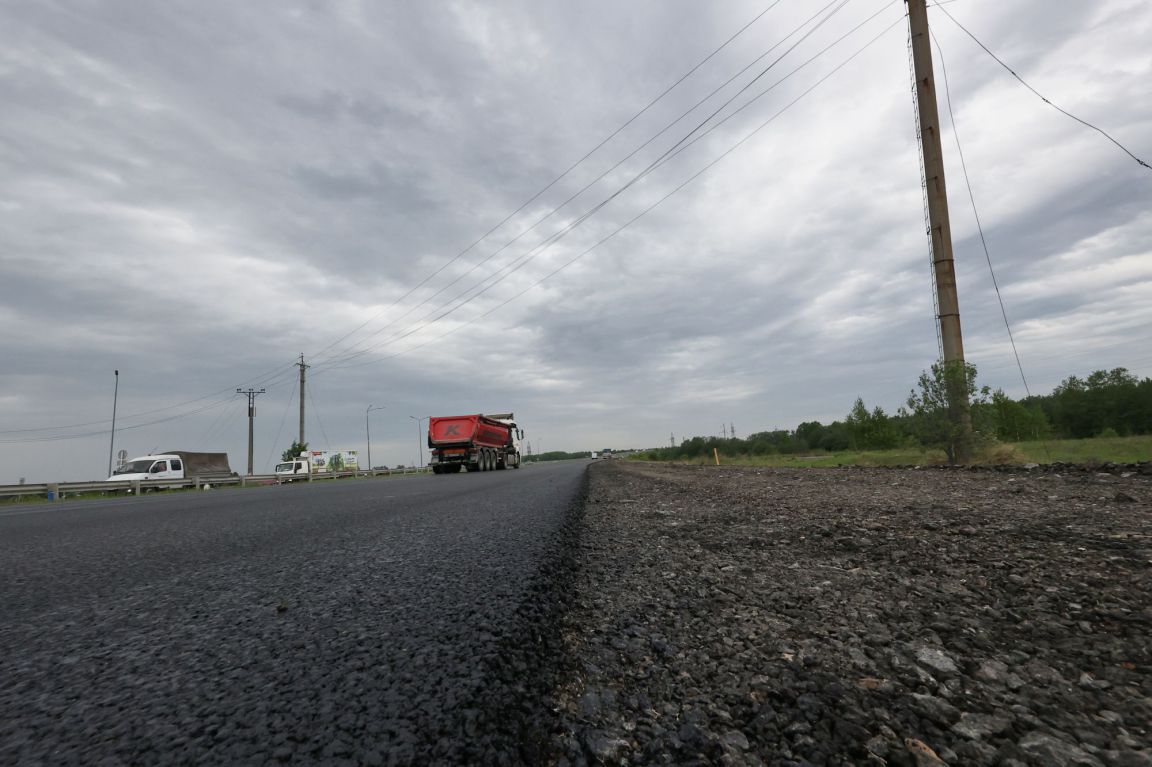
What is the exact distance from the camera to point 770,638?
1.53 metres

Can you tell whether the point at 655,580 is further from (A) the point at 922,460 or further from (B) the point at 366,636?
(A) the point at 922,460

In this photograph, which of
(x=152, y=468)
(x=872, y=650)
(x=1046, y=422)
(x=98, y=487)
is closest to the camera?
(x=872, y=650)

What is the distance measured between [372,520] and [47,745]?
4.56 metres

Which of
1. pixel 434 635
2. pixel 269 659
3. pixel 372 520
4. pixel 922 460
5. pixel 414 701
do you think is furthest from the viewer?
pixel 922 460

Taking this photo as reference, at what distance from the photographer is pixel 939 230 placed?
505 inches

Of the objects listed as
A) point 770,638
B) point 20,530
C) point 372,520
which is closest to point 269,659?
point 770,638

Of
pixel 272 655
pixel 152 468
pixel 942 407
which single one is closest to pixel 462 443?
pixel 152 468

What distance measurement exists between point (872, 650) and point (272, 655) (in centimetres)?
164

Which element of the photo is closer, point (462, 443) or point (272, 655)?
point (272, 655)

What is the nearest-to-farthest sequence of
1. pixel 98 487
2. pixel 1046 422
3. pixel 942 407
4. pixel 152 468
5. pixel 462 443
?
pixel 942 407 → pixel 98 487 → pixel 152 468 → pixel 462 443 → pixel 1046 422

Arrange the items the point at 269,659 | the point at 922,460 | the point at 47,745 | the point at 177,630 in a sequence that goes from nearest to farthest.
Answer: the point at 47,745, the point at 269,659, the point at 177,630, the point at 922,460

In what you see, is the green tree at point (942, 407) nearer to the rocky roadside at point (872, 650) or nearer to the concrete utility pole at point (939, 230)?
the concrete utility pole at point (939, 230)

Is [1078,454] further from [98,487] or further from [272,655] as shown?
[98,487]

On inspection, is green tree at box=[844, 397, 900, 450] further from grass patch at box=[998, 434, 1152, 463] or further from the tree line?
grass patch at box=[998, 434, 1152, 463]
